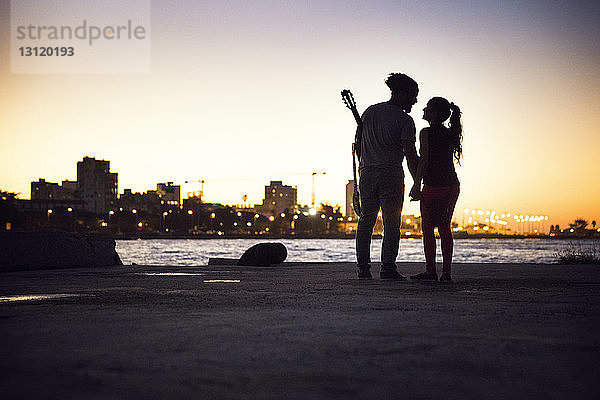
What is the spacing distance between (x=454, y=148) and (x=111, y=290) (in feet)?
12.7

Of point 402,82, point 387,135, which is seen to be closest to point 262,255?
point 387,135

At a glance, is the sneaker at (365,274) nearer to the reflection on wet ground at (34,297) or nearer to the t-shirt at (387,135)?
the t-shirt at (387,135)

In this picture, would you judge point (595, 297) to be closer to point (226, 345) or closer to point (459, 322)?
point (459, 322)

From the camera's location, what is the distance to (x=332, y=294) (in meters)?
4.29

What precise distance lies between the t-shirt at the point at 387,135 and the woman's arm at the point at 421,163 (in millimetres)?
188

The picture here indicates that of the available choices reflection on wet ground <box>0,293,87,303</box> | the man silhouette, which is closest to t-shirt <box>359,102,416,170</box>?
the man silhouette

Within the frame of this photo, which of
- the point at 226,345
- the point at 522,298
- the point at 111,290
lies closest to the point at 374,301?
the point at 522,298

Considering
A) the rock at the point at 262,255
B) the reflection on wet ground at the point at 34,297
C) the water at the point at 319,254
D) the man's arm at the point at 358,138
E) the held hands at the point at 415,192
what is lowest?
the water at the point at 319,254

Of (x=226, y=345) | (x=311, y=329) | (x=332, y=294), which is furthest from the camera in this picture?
(x=332, y=294)

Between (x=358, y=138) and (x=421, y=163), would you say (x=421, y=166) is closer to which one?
(x=421, y=163)

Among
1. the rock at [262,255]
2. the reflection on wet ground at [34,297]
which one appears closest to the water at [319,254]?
the rock at [262,255]

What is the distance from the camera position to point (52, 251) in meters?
9.03

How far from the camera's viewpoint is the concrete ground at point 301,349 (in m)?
1.59

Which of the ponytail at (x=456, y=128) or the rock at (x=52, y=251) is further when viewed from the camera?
the rock at (x=52, y=251)
